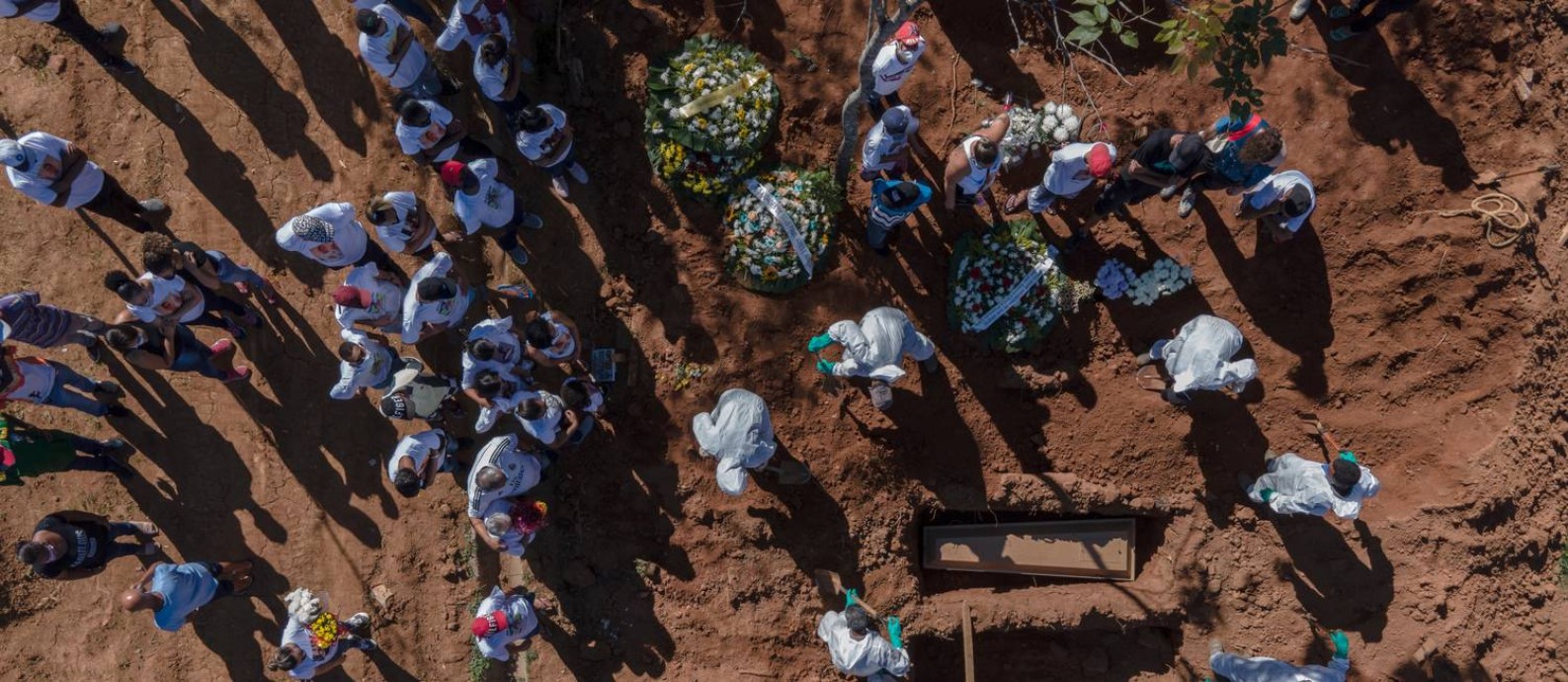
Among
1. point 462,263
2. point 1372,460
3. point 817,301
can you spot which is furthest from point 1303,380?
point 462,263

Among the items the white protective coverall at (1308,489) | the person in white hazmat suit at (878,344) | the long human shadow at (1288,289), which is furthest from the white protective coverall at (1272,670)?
the person in white hazmat suit at (878,344)

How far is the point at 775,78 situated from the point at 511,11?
302cm

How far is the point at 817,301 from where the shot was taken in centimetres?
832

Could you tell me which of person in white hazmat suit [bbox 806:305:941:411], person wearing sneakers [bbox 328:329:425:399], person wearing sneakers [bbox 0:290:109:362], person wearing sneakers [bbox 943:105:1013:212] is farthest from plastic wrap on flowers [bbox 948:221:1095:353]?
person wearing sneakers [bbox 0:290:109:362]

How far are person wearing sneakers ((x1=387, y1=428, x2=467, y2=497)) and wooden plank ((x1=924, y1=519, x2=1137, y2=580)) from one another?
518 centimetres

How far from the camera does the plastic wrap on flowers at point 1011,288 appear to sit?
8086mm

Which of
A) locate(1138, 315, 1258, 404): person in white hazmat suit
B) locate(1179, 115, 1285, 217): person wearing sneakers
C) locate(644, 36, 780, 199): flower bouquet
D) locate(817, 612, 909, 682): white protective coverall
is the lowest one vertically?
locate(817, 612, 909, 682): white protective coverall

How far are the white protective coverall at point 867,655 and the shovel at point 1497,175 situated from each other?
770 cm

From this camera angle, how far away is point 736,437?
7.07 metres

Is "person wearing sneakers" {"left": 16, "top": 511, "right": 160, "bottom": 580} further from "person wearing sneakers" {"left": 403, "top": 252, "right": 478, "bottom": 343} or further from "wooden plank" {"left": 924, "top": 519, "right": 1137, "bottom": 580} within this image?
"wooden plank" {"left": 924, "top": 519, "right": 1137, "bottom": 580}

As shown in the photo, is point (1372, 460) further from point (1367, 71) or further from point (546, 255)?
point (546, 255)

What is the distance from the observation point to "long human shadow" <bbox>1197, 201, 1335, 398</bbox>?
26.7 ft

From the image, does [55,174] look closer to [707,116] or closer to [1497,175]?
[707,116]

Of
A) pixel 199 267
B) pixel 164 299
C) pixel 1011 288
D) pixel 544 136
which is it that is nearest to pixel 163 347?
pixel 164 299
